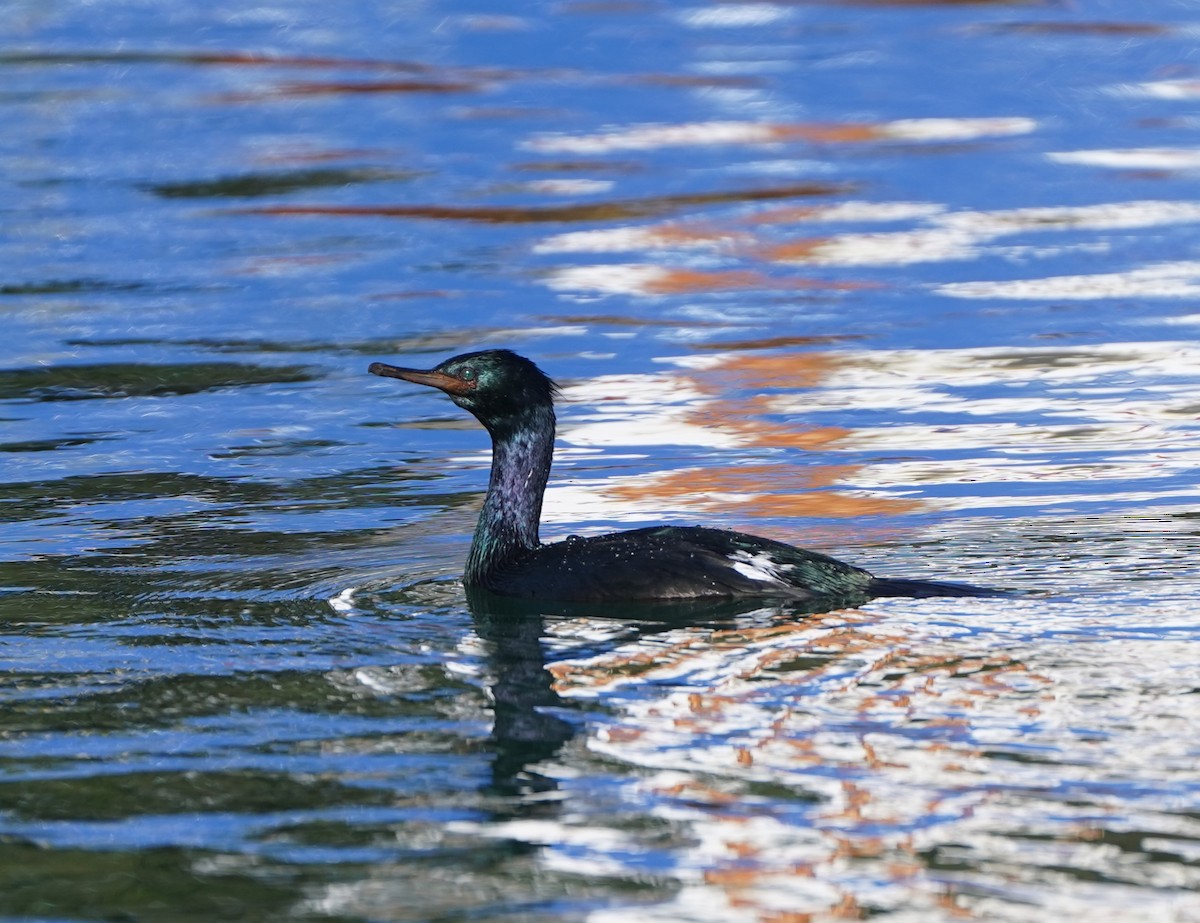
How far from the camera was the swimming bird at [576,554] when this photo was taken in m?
8.80

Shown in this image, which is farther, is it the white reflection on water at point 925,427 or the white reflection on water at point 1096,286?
the white reflection on water at point 1096,286

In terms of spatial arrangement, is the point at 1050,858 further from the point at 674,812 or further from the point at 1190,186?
the point at 1190,186

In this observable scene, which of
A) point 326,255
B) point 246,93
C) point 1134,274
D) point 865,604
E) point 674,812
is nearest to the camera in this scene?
point 674,812

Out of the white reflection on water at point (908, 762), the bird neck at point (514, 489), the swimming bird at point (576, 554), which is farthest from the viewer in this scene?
the bird neck at point (514, 489)

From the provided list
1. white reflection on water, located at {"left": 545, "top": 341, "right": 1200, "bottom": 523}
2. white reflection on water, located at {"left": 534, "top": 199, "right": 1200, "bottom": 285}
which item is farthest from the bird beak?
white reflection on water, located at {"left": 534, "top": 199, "right": 1200, "bottom": 285}

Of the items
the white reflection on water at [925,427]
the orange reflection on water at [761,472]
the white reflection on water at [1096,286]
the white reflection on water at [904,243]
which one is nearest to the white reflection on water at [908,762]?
the orange reflection on water at [761,472]

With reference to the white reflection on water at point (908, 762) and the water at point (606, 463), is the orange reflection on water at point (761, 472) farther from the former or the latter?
the white reflection on water at point (908, 762)

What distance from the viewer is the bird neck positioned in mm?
9438

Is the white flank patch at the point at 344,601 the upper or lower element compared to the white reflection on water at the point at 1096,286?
lower

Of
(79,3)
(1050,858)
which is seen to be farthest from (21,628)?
(79,3)

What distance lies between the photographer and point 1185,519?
998 centimetres

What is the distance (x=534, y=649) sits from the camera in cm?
825

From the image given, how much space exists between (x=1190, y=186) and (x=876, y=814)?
48.8 ft

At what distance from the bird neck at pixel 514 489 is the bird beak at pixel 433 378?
266 mm
